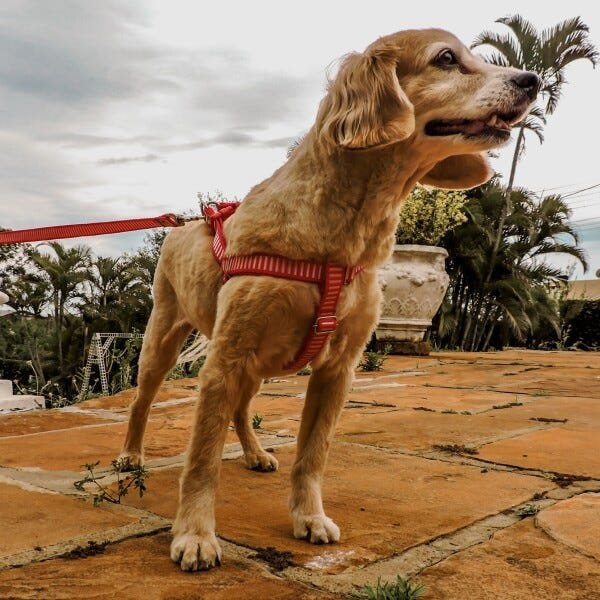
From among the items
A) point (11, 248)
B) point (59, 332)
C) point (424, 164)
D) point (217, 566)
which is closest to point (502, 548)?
point (217, 566)

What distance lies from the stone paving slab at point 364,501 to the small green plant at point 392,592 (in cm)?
24

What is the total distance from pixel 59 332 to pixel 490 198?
34.3ft

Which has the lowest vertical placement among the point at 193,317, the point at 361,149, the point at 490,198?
the point at 193,317

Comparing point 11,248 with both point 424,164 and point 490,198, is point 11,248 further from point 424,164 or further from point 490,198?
point 424,164

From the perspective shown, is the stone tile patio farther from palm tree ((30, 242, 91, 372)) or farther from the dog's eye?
palm tree ((30, 242, 91, 372))

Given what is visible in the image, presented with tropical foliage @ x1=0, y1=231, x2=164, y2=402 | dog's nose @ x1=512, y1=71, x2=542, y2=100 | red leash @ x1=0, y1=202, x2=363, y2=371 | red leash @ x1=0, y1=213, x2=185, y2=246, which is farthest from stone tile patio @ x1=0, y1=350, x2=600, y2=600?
tropical foliage @ x1=0, y1=231, x2=164, y2=402

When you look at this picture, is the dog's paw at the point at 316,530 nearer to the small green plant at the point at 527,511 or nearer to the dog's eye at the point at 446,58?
the small green plant at the point at 527,511

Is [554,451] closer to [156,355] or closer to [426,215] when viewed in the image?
[156,355]

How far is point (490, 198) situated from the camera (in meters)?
16.1

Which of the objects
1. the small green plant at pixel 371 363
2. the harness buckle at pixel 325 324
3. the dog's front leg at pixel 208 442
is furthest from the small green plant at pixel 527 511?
the small green plant at pixel 371 363

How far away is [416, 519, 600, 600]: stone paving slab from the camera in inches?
61.9

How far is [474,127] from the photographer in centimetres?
197

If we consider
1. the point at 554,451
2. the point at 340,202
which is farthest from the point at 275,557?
the point at 554,451

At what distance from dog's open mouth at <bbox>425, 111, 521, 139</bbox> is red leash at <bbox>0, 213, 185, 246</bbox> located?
A: 4.42 ft
